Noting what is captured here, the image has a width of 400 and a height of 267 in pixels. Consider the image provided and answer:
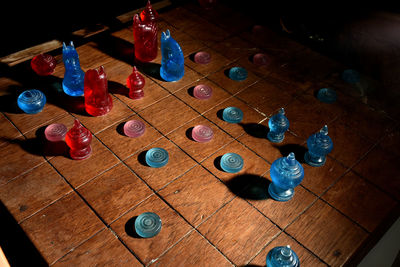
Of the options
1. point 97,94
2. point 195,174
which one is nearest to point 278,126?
point 195,174

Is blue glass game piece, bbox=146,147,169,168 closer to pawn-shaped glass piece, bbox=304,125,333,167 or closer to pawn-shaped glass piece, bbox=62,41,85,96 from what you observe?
pawn-shaped glass piece, bbox=62,41,85,96

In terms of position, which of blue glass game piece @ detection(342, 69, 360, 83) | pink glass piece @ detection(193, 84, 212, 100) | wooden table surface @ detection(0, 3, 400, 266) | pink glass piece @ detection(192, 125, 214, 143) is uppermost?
blue glass game piece @ detection(342, 69, 360, 83)

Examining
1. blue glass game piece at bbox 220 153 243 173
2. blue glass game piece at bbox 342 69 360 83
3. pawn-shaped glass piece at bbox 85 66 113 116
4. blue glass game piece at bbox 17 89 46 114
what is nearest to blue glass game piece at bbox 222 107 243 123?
blue glass game piece at bbox 220 153 243 173

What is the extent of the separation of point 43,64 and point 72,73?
0.34 metres

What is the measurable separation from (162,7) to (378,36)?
1769 millimetres

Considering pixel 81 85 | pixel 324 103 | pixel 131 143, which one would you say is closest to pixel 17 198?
pixel 131 143

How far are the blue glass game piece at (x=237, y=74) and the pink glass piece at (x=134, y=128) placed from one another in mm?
770

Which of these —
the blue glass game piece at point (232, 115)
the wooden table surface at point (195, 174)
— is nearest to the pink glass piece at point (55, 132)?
the wooden table surface at point (195, 174)

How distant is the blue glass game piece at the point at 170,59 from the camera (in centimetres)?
246

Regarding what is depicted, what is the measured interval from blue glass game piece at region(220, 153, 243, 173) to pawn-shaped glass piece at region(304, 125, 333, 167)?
1.28ft

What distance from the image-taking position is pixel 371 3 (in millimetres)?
2639

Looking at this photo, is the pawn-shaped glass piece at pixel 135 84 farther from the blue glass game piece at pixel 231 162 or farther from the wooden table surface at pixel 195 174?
the blue glass game piece at pixel 231 162

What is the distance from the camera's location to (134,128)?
7.32ft

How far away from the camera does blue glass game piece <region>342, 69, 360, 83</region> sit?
2.66 meters
